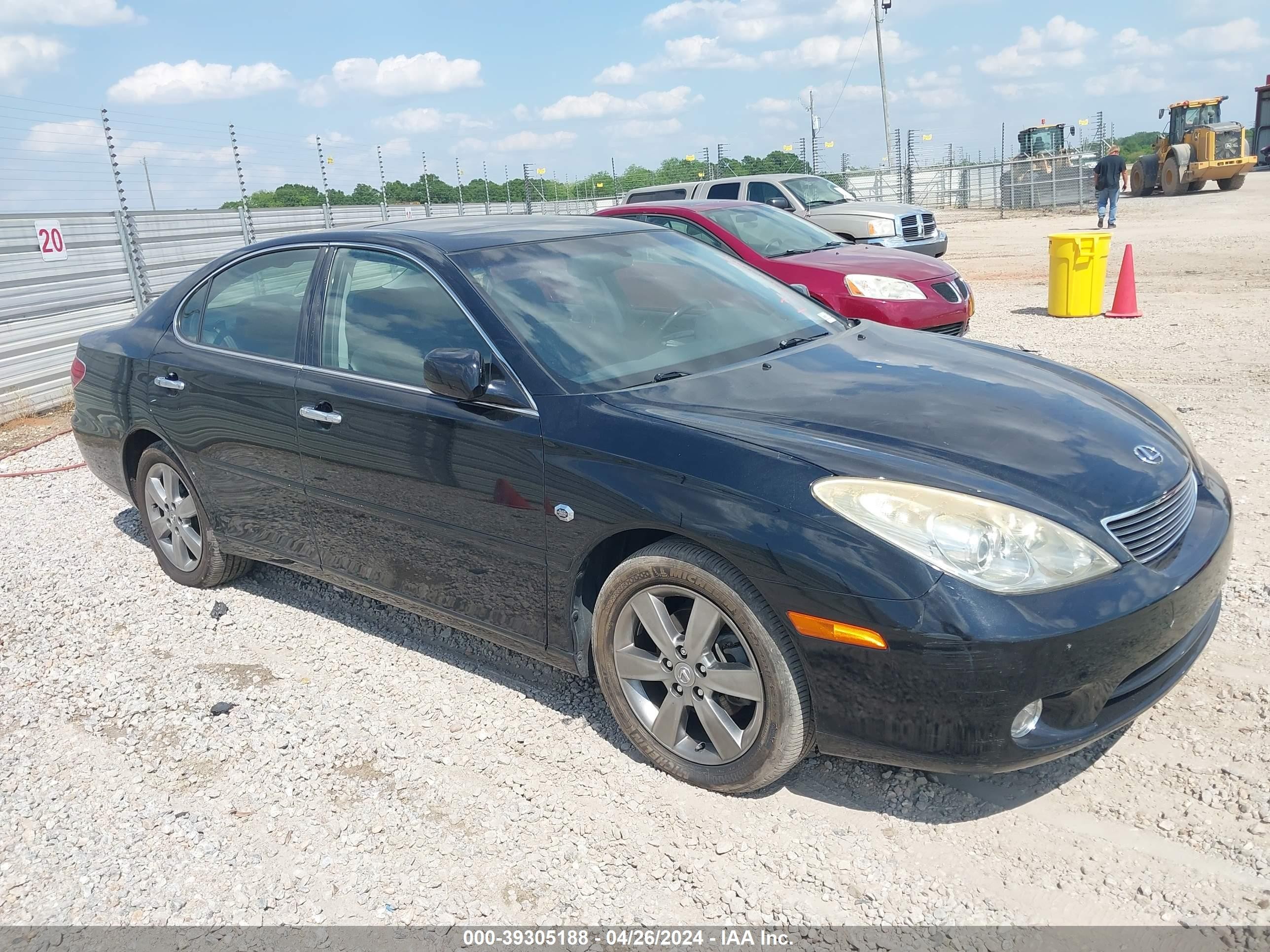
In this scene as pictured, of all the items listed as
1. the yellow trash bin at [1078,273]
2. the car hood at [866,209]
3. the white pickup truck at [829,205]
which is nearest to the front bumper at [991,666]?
the yellow trash bin at [1078,273]

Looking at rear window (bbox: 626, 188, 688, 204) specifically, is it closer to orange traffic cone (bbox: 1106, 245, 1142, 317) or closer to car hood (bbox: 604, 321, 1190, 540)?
orange traffic cone (bbox: 1106, 245, 1142, 317)

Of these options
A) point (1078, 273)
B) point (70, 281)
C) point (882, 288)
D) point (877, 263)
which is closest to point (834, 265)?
point (877, 263)

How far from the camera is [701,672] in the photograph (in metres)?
2.88

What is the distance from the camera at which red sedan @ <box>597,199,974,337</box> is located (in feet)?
26.3

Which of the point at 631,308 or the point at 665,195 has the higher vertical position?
the point at 665,195

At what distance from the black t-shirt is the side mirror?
2338 cm

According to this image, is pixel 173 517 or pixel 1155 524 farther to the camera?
pixel 173 517

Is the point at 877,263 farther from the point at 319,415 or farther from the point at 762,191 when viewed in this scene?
the point at 762,191

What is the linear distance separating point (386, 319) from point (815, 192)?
1408 centimetres

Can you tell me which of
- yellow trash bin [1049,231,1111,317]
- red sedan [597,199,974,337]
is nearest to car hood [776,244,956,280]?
red sedan [597,199,974,337]

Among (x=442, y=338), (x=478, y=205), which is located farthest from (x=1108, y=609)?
(x=478, y=205)

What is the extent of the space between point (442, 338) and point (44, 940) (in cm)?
212

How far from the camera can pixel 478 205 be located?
30625 mm

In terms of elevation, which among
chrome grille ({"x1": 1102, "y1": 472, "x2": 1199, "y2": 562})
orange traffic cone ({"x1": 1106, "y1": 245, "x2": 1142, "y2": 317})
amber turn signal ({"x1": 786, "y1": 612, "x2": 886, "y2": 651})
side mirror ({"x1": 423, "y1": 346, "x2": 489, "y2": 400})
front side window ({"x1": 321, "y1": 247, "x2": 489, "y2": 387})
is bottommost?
orange traffic cone ({"x1": 1106, "y1": 245, "x2": 1142, "y2": 317})
